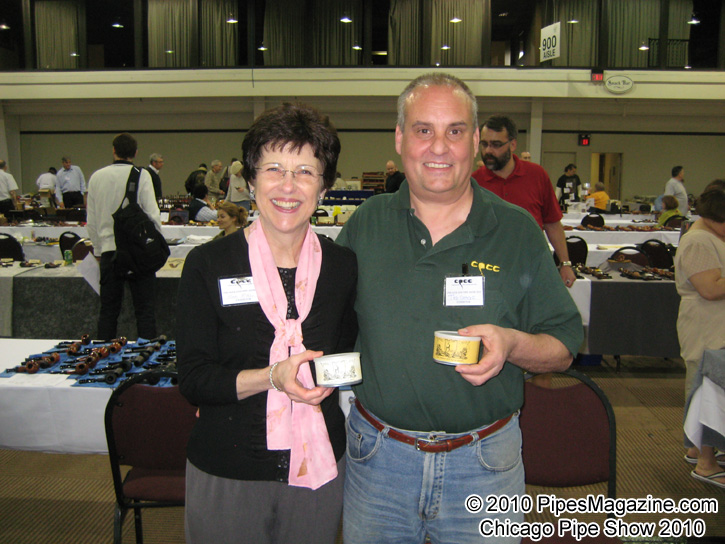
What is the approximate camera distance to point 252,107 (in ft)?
51.2

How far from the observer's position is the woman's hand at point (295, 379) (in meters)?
1.15

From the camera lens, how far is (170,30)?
14.6m

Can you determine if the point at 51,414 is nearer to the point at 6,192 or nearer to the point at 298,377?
the point at 298,377

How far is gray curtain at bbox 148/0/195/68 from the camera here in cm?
1453

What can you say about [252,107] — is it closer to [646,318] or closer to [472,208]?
[646,318]

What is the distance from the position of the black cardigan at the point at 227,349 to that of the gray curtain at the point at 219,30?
15.1 metres

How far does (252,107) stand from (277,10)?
8.62 feet

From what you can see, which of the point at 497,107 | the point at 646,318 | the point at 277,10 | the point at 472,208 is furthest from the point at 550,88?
the point at 472,208

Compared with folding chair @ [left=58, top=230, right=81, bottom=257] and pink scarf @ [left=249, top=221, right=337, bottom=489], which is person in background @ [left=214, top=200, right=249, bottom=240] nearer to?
folding chair @ [left=58, top=230, right=81, bottom=257]

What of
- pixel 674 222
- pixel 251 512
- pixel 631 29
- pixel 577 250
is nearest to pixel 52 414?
pixel 251 512

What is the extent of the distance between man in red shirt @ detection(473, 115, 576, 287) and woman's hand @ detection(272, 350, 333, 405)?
2.72 m

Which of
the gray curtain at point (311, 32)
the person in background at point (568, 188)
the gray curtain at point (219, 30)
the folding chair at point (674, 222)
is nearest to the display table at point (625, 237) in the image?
the folding chair at point (674, 222)

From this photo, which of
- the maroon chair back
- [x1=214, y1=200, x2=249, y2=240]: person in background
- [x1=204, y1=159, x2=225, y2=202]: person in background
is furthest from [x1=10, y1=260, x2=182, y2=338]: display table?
[x1=204, y1=159, x2=225, y2=202]: person in background

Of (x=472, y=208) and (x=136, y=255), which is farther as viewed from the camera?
(x=136, y=255)
